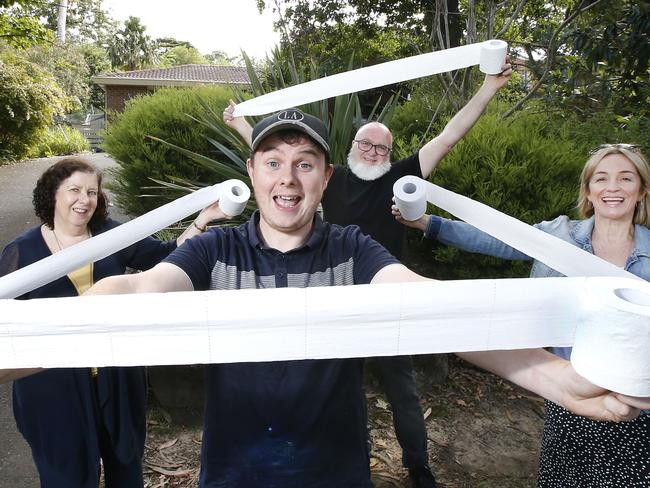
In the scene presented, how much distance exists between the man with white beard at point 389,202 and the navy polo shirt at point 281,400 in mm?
1394

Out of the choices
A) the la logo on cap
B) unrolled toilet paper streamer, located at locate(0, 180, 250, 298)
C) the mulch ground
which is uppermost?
the la logo on cap

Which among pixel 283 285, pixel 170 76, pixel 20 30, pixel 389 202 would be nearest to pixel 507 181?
pixel 389 202

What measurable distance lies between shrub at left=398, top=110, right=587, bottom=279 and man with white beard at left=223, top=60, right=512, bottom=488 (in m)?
0.96

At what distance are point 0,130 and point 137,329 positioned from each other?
16798mm

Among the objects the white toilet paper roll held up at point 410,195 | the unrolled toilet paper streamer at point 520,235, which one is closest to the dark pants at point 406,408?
the white toilet paper roll held up at point 410,195

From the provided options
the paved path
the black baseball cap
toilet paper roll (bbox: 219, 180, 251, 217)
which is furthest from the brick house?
the black baseball cap

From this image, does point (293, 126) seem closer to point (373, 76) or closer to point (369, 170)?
point (373, 76)

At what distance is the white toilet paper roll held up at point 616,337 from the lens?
2.71ft

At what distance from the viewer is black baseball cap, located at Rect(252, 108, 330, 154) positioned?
1451 millimetres

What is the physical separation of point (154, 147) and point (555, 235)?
568 centimetres

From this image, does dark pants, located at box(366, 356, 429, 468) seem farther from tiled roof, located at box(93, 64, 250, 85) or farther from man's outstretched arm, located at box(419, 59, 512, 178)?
tiled roof, located at box(93, 64, 250, 85)

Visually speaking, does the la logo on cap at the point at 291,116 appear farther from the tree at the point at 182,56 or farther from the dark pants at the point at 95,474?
the tree at the point at 182,56

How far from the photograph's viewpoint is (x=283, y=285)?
4.68 feet

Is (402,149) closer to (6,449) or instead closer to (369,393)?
(369,393)
